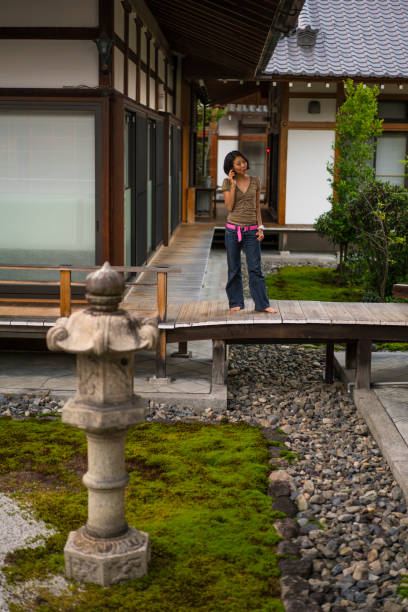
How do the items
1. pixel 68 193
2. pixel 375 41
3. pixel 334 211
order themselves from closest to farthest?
1. pixel 68 193
2. pixel 334 211
3. pixel 375 41

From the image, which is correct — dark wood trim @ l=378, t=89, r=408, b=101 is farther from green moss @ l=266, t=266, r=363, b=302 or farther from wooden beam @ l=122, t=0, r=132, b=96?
wooden beam @ l=122, t=0, r=132, b=96

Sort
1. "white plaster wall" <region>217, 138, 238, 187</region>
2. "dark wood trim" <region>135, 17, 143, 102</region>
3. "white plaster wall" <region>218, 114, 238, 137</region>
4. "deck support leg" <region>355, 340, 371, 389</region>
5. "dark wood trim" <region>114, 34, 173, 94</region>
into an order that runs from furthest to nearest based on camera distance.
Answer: "white plaster wall" <region>217, 138, 238, 187</region> → "white plaster wall" <region>218, 114, 238, 137</region> → "dark wood trim" <region>135, 17, 143, 102</region> → "dark wood trim" <region>114, 34, 173, 94</region> → "deck support leg" <region>355, 340, 371, 389</region>

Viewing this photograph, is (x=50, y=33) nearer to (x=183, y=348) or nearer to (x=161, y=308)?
(x=161, y=308)

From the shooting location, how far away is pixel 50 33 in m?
8.10

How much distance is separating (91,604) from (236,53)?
10264 mm

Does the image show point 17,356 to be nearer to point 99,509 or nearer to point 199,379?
point 199,379

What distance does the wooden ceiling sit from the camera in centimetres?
776

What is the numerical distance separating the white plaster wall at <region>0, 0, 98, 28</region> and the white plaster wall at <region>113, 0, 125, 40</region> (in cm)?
34

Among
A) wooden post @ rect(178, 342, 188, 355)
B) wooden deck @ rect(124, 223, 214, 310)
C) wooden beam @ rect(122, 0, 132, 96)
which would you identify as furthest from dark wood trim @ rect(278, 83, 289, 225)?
wooden post @ rect(178, 342, 188, 355)

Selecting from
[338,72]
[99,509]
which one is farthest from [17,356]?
[338,72]

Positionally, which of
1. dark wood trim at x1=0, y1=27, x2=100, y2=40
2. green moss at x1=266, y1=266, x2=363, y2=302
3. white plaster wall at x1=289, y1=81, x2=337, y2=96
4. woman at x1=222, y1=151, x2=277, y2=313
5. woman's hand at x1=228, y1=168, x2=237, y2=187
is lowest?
green moss at x1=266, y1=266, x2=363, y2=302

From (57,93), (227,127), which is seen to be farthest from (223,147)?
(57,93)

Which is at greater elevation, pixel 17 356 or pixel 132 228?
pixel 132 228

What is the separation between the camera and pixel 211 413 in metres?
6.98
